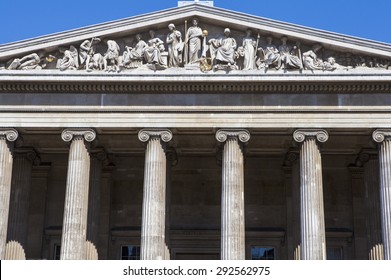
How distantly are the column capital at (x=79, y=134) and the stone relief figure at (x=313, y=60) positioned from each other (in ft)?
34.7

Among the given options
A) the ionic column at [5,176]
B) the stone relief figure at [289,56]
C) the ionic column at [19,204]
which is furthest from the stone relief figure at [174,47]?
the ionic column at [19,204]

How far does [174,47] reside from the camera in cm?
3256

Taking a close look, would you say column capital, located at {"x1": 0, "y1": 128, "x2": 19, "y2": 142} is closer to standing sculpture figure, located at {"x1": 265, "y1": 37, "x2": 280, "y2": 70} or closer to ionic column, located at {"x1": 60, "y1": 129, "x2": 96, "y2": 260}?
ionic column, located at {"x1": 60, "y1": 129, "x2": 96, "y2": 260}

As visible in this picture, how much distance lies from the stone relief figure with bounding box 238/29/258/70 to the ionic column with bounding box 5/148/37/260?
1236cm

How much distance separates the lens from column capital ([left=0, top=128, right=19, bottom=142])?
32.3m

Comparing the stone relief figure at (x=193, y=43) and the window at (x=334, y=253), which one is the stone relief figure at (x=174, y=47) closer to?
the stone relief figure at (x=193, y=43)

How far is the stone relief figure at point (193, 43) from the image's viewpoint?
107 ft

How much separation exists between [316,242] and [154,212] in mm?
7352

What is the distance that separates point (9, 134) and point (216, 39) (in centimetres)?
1085

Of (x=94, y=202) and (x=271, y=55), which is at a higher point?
(x=271, y=55)

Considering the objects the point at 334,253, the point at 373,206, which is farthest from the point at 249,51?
the point at 334,253

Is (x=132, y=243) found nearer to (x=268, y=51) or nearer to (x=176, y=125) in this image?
(x=176, y=125)

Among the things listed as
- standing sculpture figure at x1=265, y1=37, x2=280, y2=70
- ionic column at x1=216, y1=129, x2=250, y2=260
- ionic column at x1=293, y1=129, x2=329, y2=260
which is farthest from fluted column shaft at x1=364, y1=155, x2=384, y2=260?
standing sculpture figure at x1=265, y1=37, x2=280, y2=70

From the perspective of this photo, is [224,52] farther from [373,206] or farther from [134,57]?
[373,206]
